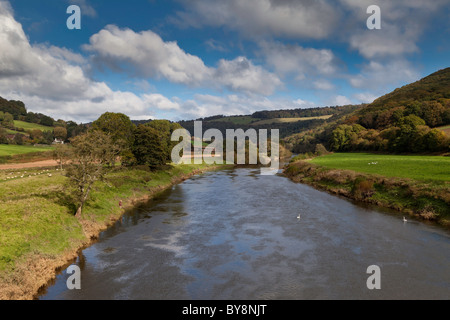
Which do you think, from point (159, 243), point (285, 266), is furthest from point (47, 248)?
point (285, 266)

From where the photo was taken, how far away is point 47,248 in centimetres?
1984

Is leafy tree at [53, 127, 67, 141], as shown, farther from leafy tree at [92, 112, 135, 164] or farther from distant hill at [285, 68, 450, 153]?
distant hill at [285, 68, 450, 153]

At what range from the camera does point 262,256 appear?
73.1 feet

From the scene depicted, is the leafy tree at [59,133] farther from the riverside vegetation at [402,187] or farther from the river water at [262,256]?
the riverside vegetation at [402,187]

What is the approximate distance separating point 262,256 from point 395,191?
2648 cm

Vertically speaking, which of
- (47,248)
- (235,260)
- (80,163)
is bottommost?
(235,260)

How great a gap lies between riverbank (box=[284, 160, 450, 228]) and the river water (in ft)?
8.66

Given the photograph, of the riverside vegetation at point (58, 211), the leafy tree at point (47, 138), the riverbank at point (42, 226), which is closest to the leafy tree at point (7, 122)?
the leafy tree at point (47, 138)

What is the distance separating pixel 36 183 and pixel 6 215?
1482 cm

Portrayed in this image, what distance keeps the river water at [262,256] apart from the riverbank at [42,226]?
50.8 inches

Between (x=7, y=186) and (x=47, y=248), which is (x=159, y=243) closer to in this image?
(x=47, y=248)

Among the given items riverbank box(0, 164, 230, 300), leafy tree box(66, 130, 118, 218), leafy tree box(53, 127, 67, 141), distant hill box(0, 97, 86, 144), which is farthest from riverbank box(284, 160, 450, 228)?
leafy tree box(53, 127, 67, 141)

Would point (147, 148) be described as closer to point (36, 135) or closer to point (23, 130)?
point (36, 135)

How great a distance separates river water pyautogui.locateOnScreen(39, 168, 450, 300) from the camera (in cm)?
1675
